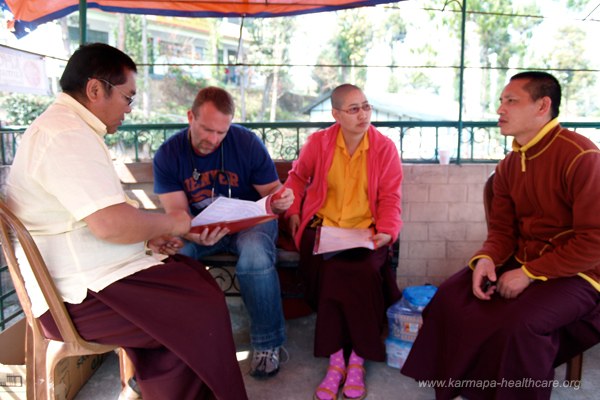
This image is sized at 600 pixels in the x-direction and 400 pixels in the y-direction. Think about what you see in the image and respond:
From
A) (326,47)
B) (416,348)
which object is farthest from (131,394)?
(326,47)

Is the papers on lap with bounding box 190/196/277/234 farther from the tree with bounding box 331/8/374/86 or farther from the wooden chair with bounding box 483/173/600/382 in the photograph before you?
the tree with bounding box 331/8/374/86

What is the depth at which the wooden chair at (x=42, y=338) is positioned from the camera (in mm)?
1667

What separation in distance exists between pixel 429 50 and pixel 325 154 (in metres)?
17.6

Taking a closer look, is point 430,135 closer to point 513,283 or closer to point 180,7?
point 513,283

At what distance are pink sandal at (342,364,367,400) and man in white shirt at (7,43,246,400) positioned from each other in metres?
0.71

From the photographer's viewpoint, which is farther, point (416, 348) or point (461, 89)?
point (461, 89)

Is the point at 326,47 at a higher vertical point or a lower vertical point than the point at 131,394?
higher

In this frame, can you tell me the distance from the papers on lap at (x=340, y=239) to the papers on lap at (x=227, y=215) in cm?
38

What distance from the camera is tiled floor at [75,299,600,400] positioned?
2.46 metres

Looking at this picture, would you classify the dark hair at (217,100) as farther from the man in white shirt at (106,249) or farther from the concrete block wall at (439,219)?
the concrete block wall at (439,219)

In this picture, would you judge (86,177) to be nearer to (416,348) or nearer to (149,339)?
(149,339)

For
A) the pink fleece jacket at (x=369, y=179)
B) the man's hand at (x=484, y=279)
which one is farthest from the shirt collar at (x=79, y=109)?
the man's hand at (x=484, y=279)

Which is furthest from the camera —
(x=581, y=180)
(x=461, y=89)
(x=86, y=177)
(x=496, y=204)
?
(x=461, y=89)

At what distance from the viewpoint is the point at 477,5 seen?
15.2 metres
